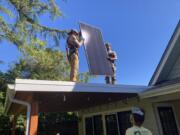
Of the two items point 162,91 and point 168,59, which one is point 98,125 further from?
point 162,91

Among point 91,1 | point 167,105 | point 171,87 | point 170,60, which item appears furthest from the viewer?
point 91,1

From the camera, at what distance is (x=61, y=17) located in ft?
34.3

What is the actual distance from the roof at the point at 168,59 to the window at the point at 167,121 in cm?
110

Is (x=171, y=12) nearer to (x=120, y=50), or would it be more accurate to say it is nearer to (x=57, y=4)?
(x=57, y=4)

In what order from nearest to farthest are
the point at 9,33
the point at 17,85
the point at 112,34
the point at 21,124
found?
the point at 17,85 < the point at 9,33 < the point at 21,124 < the point at 112,34

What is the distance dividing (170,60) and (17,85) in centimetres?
561

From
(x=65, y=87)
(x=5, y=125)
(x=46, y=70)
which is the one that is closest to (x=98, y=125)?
(x=65, y=87)

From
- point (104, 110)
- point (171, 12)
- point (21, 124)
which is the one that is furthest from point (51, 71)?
point (171, 12)

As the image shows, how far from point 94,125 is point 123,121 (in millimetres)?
2179

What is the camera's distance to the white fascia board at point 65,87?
4.41 metres

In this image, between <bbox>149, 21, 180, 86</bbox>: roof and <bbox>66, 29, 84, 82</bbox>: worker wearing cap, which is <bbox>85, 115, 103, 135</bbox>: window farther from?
<bbox>66, 29, 84, 82</bbox>: worker wearing cap

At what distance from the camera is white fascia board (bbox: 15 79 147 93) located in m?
4.41

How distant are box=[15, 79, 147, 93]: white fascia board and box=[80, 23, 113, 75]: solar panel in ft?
2.53


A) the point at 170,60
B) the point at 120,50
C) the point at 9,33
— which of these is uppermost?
the point at 120,50
